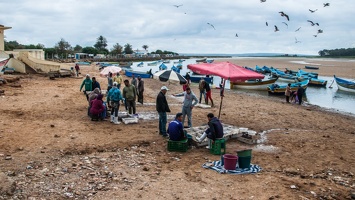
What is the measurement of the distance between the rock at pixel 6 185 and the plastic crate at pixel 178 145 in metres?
3.93

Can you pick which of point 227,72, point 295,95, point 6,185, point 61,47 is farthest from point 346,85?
point 61,47

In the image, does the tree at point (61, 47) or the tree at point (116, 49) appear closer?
the tree at point (61, 47)

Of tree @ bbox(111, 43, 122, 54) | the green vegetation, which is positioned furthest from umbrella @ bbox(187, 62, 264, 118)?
tree @ bbox(111, 43, 122, 54)

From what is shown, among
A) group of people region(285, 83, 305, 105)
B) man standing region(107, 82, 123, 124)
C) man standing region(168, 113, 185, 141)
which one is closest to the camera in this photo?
man standing region(168, 113, 185, 141)

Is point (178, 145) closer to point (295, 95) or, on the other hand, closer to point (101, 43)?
point (295, 95)

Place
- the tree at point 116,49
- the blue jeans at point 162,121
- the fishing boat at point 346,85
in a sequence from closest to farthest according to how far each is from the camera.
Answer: the blue jeans at point 162,121 < the fishing boat at point 346,85 < the tree at point 116,49

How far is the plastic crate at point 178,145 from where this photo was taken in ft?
27.4

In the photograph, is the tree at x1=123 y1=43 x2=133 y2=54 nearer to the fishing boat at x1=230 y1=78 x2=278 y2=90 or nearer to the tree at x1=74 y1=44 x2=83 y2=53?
the tree at x1=74 y1=44 x2=83 y2=53

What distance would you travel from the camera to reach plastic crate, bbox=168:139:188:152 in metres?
8.37

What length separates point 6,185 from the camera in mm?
5566

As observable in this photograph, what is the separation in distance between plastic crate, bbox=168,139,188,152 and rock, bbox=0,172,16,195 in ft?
12.9

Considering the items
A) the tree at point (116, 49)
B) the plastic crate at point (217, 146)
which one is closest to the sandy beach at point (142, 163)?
the plastic crate at point (217, 146)

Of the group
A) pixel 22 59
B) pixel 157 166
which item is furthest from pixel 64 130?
pixel 22 59

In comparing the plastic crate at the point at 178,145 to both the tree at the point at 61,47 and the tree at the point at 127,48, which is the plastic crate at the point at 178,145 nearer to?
the tree at the point at 61,47
